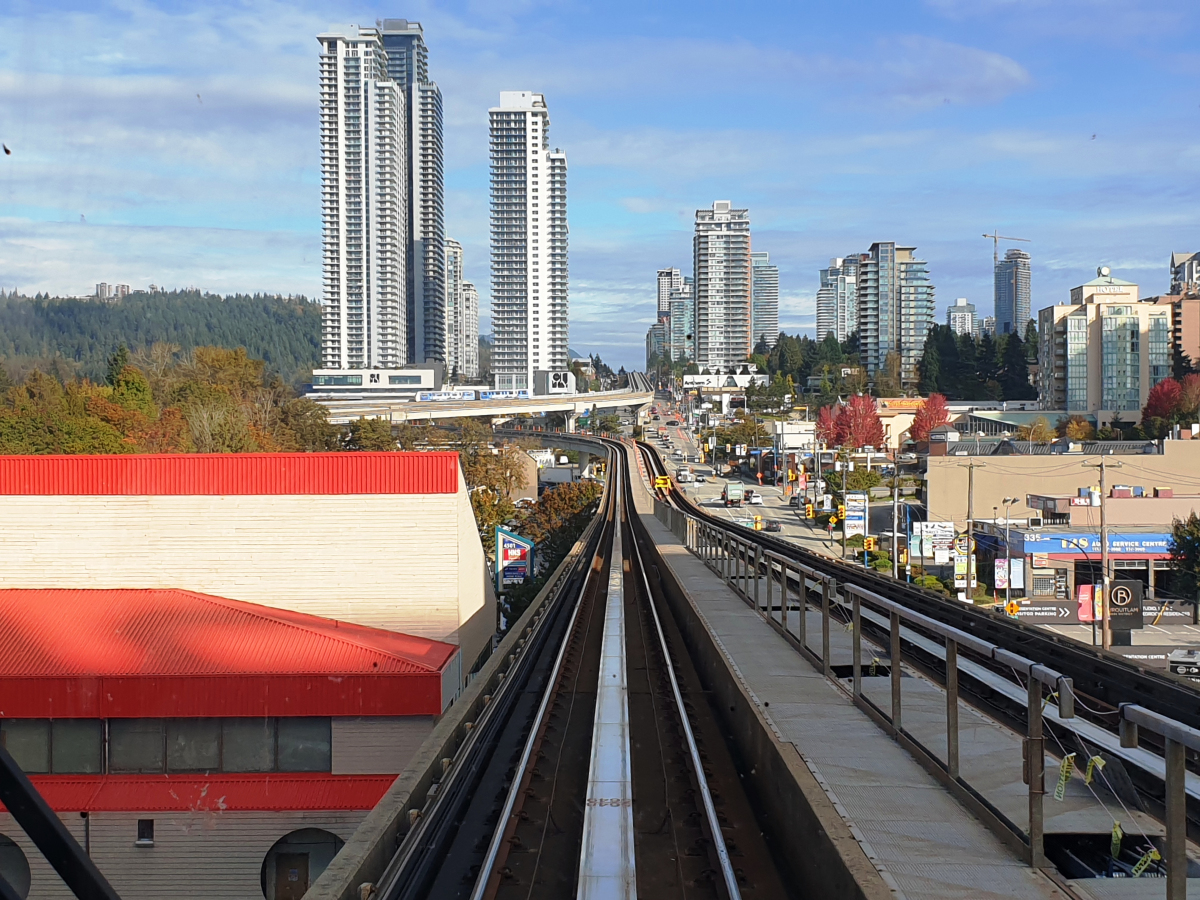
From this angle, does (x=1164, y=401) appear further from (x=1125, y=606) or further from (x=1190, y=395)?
(x=1125, y=606)

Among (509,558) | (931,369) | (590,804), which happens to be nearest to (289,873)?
(590,804)

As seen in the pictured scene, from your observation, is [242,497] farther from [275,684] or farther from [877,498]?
[877,498]

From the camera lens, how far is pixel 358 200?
17738 centimetres

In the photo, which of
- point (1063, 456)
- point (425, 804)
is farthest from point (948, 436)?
point (425, 804)

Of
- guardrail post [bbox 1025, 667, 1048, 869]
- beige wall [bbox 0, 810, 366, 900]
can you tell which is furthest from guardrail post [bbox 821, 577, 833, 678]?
beige wall [bbox 0, 810, 366, 900]

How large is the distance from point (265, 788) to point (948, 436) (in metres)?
80.8

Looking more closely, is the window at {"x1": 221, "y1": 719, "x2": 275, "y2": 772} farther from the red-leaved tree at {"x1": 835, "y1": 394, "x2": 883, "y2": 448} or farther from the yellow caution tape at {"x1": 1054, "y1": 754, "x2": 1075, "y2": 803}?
the red-leaved tree at {"x1": 835, "y1": 394, "x2": 883, "y2": 448}

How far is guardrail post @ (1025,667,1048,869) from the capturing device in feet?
16.4

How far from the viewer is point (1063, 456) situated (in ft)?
190

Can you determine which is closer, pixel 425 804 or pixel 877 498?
pixel 425 804

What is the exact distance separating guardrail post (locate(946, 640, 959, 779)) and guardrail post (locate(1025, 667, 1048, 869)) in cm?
99

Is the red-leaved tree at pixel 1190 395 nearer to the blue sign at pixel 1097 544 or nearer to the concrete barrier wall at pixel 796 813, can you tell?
the blue sign at pixel 1097 544

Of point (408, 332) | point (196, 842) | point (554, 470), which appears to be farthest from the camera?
point (408, 332)

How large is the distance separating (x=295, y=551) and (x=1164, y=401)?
95.9 meters
